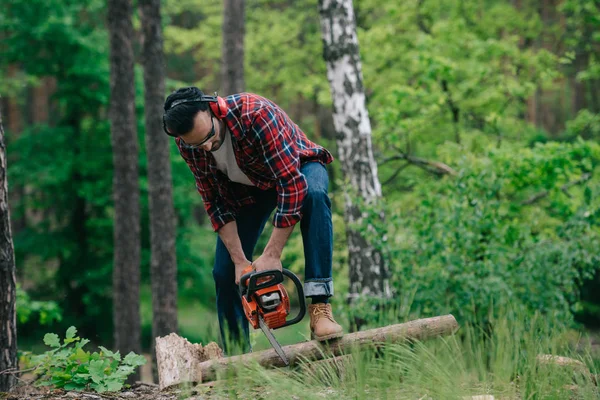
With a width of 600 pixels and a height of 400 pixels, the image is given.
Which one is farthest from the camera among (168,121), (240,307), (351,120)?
(351,120)

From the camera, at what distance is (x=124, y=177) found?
12.4 meters

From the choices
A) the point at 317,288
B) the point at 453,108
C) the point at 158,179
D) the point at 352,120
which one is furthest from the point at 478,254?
the point at 158,179

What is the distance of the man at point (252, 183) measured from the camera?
388 cm

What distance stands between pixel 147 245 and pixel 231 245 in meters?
13.9

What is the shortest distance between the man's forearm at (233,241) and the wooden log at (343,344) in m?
0.63

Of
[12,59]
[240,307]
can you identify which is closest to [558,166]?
[240,307]

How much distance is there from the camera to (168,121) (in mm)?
3762

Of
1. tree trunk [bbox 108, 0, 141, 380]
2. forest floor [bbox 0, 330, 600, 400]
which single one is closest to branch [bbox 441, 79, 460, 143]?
tree trunk [bbox 108, 0, 141, 380]

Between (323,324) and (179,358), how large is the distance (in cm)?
97

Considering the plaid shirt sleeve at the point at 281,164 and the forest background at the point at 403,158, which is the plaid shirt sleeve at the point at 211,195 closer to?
the plaid shirt sleeve at the point at 281,164

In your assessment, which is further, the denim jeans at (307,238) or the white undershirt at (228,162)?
the denim jeans at (307,238)

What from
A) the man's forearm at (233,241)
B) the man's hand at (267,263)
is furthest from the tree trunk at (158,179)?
the man's hand at (267,263)

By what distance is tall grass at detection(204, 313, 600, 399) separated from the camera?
10.9 ft

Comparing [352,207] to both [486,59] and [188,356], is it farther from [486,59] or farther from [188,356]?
[486,59]
